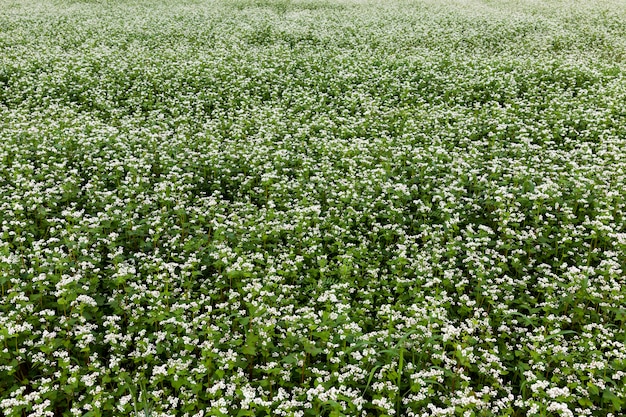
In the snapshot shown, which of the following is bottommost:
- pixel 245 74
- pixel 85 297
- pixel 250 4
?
pixel 85 297

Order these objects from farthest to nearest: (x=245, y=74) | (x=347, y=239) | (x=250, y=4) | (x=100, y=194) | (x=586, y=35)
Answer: (x=250, y=4) → (x=586, y=35) → (x=245, y=74) → (x=100, y=194) → (x=347, y=239)

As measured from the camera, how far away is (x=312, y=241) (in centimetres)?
681

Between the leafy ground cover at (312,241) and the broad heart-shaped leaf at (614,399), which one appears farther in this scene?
the leafy ground cover at (312,241)

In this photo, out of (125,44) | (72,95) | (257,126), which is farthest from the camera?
(125,44)

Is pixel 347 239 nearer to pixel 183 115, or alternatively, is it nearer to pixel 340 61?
pixel 183 115

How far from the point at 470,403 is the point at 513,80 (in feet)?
38.5

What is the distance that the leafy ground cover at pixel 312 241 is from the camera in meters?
4.79

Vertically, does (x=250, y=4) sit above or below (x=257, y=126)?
above

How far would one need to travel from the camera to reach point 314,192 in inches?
321

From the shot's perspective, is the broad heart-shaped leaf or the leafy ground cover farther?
the leafy ground cover

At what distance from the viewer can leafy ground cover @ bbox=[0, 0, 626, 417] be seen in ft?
15.7

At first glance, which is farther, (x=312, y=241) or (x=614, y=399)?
(x=312, y=241)

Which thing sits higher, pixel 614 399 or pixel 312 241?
pixel 312 241

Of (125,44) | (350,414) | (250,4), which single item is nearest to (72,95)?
(125,44)
